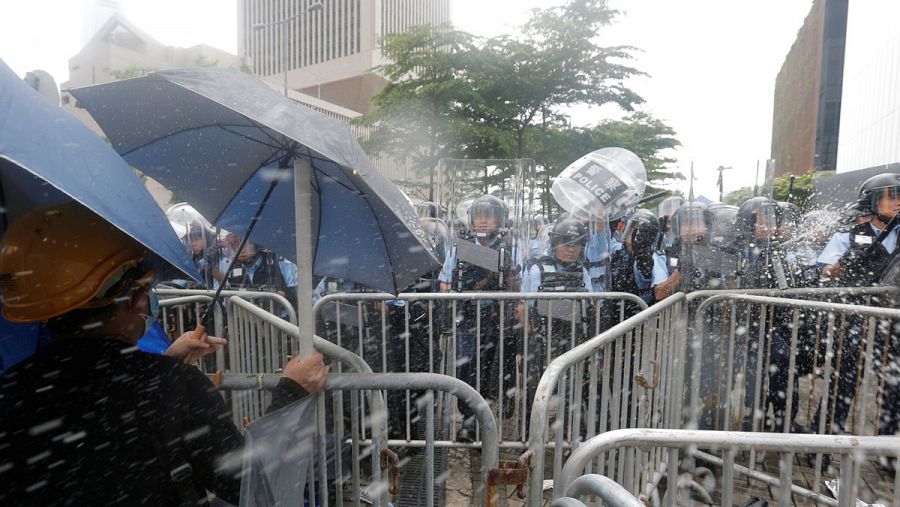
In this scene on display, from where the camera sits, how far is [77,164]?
1.47 m

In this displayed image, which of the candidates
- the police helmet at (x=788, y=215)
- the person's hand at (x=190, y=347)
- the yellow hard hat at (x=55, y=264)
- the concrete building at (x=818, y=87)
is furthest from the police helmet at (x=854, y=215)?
the concrete building at (x=818, y=87)

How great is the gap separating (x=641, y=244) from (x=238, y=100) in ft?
16.3

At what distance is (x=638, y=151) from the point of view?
25484 mm

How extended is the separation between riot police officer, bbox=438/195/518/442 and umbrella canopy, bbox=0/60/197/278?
9.27 ft

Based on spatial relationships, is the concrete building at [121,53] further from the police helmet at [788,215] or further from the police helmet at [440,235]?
the police helmet at [788,215]

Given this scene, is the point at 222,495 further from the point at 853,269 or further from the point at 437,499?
the point at 853,269

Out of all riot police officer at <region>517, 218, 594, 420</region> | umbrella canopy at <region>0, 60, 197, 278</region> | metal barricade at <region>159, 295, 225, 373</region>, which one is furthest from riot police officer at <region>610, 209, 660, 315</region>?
umbrella canopy at <region>0, 60, 197, 278</region>

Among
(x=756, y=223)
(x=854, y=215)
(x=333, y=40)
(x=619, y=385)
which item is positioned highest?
(x=333, y=40)

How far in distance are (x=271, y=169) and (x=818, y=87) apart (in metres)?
49.7

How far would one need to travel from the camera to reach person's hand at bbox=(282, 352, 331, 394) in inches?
73.3

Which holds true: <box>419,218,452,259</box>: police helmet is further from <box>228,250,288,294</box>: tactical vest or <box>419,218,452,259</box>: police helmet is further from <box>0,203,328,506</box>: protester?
<box>0,203,328,506</box>: protester

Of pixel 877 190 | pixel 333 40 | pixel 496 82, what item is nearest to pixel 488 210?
pixel 877 190

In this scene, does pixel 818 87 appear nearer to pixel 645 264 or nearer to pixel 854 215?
pixel 854 215

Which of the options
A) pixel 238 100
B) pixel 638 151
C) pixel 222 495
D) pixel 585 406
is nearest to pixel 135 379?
pixel 222 495
